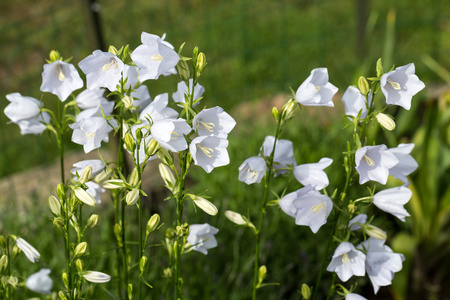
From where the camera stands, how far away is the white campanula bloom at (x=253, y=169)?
1.11 metres

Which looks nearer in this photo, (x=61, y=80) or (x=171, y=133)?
(x=171, y=133)

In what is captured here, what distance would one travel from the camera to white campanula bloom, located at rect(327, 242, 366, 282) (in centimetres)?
112

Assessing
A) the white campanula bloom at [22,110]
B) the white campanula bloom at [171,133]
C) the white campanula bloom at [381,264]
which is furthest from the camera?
the white campanula bloom at [22,110]

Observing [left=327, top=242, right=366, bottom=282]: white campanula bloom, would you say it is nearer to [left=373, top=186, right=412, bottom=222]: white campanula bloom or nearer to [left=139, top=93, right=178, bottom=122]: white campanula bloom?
[left=373, top=186, right=412, bottom=222]: white campanula bloom

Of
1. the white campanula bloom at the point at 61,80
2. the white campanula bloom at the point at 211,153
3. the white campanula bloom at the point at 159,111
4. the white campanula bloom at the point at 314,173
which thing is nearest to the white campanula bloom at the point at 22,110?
the white campanula bloom at the point at 61,80

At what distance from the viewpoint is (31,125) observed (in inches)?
52.7

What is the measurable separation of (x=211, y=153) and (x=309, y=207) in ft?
0.72

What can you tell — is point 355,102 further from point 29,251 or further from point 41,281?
point 41,281

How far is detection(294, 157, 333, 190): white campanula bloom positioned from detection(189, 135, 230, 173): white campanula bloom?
0.65ft

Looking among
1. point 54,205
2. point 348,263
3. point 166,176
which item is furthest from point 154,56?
point 348,263

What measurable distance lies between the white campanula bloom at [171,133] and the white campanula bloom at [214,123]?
0.11ft

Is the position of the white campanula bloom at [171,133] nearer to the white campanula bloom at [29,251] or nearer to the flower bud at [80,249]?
the flower bud at [80,249]

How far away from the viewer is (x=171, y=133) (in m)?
0.97

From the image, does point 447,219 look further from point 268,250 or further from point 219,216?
point 219,216
